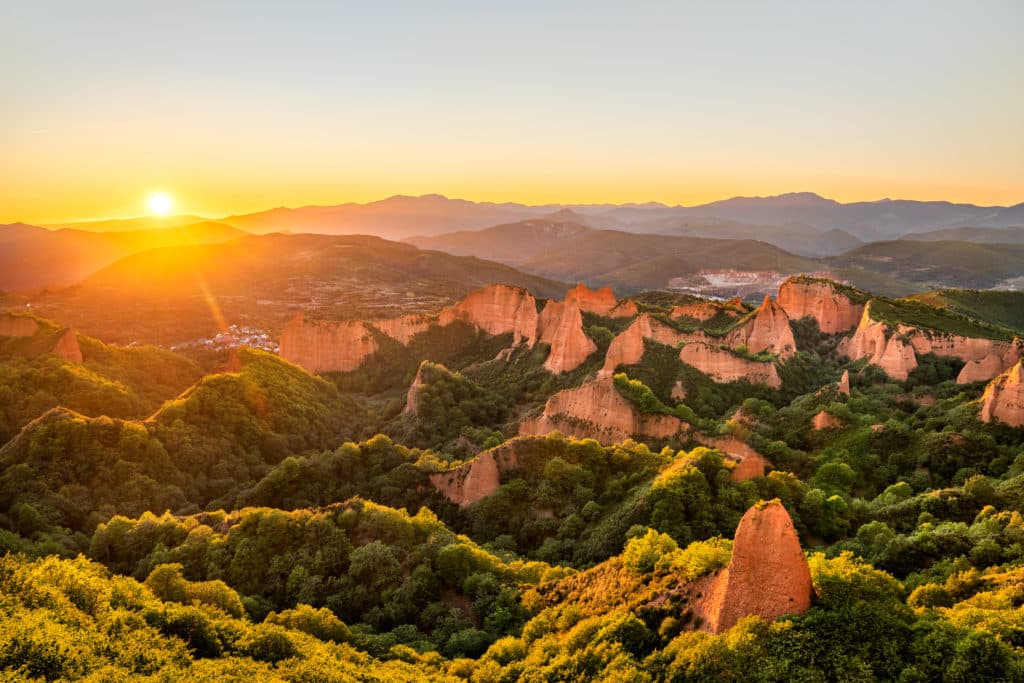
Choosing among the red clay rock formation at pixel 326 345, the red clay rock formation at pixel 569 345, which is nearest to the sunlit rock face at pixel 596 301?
the red clay rock formation at pixel 569 345

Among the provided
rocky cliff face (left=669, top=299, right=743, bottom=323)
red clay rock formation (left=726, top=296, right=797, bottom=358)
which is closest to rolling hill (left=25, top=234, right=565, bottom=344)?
rocky cliff face (left=669, top=299, right=743, bottom=323)

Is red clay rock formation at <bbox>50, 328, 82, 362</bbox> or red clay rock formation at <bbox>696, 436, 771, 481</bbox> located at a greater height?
red clay rock formation at <bbox>50, 328, 82, 362</bbox>

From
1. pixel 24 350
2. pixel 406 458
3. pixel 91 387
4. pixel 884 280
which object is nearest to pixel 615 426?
pixel 406 458

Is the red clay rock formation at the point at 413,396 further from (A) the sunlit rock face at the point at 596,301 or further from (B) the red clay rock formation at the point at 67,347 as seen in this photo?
(A) the sunlit rock face at the point at 596,301

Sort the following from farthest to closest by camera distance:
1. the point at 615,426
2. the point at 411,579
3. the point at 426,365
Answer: the point at 426,365 < the point at 615,426 < the point at 411,579

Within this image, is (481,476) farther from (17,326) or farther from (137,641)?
(17,326)

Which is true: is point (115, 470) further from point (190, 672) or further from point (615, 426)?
point (615, 426)

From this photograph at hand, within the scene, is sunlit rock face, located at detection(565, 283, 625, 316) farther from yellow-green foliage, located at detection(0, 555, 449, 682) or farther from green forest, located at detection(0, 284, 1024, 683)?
yellow-green foliage, located at detection(0, 555, 449, 682)
